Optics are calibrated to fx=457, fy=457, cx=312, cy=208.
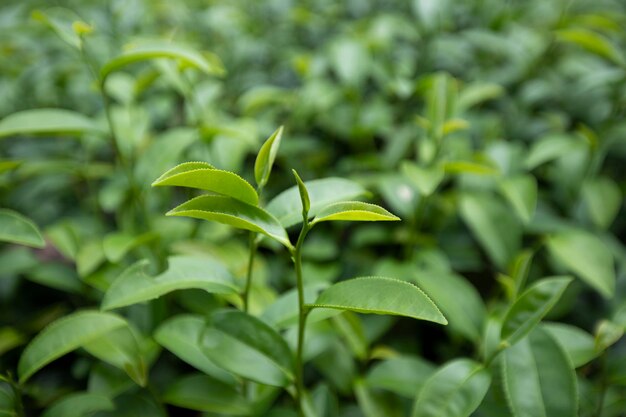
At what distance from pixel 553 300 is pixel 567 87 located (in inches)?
41.2

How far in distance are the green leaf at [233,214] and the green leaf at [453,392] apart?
1.01 ft

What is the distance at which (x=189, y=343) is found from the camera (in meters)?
0.77

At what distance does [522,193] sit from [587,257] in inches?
7.1

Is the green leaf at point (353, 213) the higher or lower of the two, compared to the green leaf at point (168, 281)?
higher

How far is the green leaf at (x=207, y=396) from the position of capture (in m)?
0.76

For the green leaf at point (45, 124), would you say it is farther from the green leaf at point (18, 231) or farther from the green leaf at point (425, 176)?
the green leaf at point (425, 176)

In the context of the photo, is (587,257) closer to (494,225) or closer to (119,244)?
(494,225)

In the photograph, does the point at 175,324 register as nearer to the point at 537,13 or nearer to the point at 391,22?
the point at 391,22

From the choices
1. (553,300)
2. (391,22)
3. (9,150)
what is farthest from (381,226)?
(9,150)

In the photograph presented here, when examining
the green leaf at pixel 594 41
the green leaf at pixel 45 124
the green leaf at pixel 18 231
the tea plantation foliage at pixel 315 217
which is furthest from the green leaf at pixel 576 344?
the green leaf at pixel 45 124

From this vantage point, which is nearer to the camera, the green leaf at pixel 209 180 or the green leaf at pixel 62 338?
the green leaf at pixel 209 180

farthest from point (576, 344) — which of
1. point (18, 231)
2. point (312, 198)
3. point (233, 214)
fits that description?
point (18, 231)

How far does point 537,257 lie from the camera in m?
1.16

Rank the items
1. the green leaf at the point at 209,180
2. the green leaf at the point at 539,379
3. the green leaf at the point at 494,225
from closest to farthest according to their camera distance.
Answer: the green leaf at the point at 209,180 → the green leaf at the point at 539,379 → the green leaf at the point at 494,225
